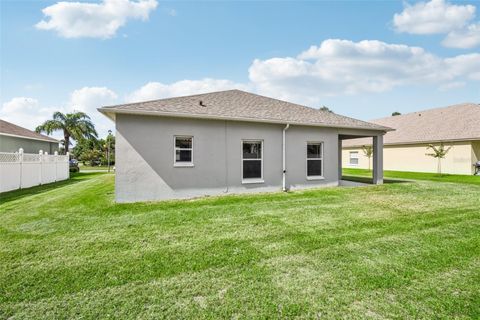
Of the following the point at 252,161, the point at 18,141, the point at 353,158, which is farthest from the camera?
the point at 353,158

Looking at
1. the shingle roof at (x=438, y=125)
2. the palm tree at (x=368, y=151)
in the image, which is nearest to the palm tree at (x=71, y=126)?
the palm tree at (x=368, y=151)

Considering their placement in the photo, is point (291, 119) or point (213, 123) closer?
point (213, 123)

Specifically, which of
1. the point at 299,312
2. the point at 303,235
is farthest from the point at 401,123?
the point at 299,312

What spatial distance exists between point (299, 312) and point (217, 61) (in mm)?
13632

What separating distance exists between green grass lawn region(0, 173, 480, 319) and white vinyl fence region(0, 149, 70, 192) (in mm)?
5746

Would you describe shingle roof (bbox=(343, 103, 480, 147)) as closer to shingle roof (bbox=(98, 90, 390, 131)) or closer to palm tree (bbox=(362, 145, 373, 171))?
palm tree (bbox=(362, 145, 373, 171))

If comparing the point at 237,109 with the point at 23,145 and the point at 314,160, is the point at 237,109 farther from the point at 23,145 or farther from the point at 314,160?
the point at 23,145

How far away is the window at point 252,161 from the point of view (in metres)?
10.3

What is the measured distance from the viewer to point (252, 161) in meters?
10.5

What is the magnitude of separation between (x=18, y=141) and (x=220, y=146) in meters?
19.8

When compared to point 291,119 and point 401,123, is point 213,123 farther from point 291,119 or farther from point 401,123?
point 401,123

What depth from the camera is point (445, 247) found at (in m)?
4.56

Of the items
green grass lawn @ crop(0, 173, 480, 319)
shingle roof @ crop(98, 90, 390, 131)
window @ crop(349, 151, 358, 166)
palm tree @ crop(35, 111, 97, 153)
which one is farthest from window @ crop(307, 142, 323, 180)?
palm tree @ crop(35, 111, 97, 153)

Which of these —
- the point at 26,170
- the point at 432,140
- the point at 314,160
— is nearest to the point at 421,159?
the point at 432,140
